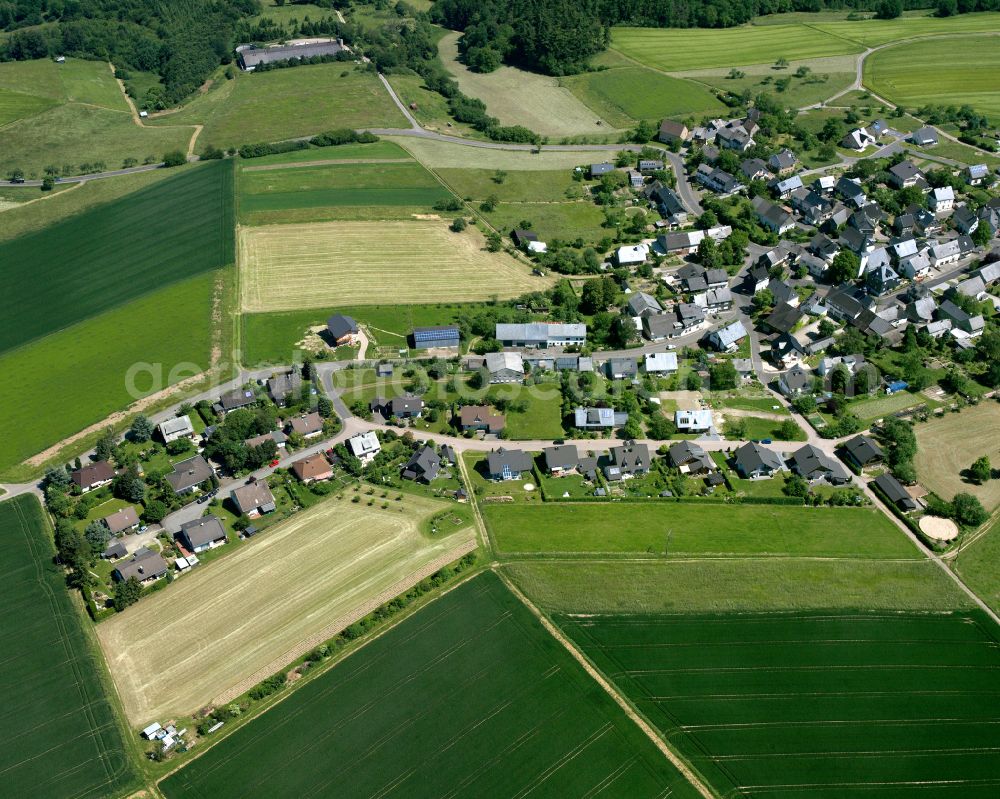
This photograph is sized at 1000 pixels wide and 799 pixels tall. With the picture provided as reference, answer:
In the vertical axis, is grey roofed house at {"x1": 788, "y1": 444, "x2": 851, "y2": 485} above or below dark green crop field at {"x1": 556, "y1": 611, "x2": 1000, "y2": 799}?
above

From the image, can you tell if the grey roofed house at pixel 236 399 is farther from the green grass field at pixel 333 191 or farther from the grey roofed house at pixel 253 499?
the green grass field at pixel 333 191

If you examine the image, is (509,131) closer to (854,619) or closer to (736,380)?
(736,380)

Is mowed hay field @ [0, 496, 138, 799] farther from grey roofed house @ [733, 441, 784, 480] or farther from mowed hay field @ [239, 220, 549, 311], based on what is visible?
grey roofed house @ [733, 441, 784, 480]

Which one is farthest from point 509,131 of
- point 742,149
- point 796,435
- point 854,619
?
point 854,619

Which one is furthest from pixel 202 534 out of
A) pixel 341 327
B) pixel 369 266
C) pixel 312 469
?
pixel 369 266

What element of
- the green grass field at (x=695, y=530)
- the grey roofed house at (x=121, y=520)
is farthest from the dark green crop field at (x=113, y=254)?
the green grass field at (x=695, y=530)

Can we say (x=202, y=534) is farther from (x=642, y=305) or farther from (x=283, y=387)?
(x=642, y=305)

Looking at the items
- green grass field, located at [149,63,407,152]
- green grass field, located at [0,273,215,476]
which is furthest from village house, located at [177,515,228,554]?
green grass field, located at [149,63,407,152]
